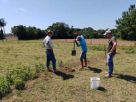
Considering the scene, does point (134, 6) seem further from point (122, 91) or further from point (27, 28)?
point (122, 91)

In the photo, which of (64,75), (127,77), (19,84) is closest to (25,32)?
(64,75)

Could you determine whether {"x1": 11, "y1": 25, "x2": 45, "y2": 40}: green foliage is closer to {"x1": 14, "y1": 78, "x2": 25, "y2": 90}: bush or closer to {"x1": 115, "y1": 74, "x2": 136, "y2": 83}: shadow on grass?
{"x1": 115, "y1": 74, "x2": 136, "y2": 83}: shadow on grass

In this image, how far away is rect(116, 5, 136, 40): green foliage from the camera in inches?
3179

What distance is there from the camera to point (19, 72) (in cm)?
1402

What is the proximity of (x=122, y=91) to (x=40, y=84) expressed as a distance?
3.19 m

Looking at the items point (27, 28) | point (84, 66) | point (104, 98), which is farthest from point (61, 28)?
point (104, 98)

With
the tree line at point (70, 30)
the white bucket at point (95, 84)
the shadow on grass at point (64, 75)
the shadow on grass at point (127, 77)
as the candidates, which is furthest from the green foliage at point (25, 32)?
the white bucket at point (95, 84)

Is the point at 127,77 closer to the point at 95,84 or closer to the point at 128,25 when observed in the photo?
the point at 95,84

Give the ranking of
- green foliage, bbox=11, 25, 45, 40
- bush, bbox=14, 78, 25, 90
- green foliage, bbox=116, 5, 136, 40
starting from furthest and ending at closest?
green foliage, bbox=11, 25, 45, 40 → green foliage, bbox=116, 5, 136, 40 → bush, bbox=14, 78, 25, 90

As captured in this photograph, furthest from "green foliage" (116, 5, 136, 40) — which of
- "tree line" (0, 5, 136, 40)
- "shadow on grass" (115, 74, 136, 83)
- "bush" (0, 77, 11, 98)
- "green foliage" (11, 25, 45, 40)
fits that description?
"bush" (0, 77, 11, 98)

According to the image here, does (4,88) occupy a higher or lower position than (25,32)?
lower

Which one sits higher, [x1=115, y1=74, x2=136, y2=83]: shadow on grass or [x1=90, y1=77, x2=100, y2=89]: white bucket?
[x1=90, y1=77, x2=100, y2=89]: white bucket

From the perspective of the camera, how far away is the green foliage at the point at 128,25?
265 feet

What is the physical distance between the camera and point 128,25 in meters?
83.4
